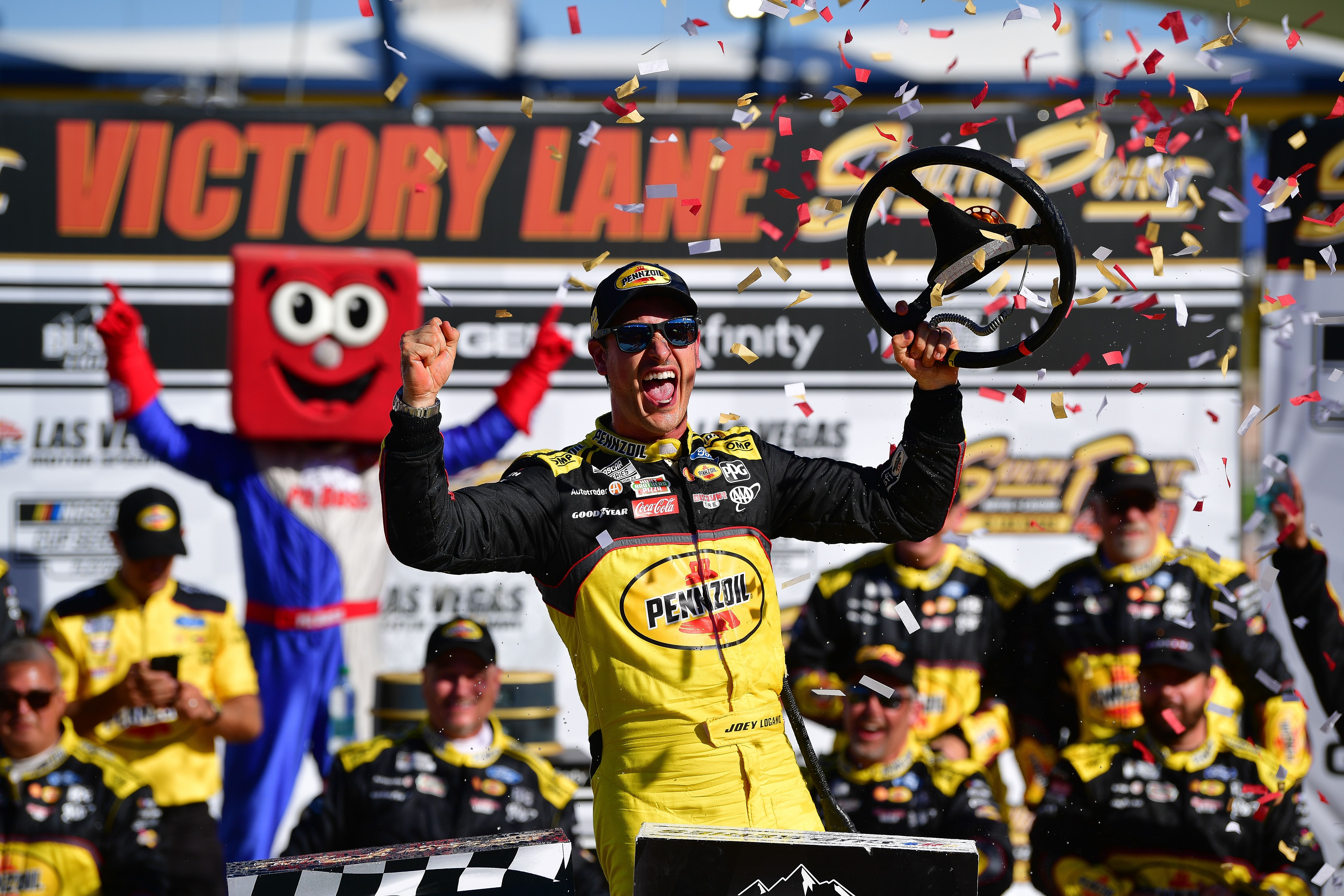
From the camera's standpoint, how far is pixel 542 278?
5.44 metres

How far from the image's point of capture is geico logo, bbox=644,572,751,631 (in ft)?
7.79

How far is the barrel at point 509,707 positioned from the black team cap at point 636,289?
2927 mm

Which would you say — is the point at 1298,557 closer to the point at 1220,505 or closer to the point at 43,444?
the point at 1220,505

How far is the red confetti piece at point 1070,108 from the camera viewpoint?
4.79 meters

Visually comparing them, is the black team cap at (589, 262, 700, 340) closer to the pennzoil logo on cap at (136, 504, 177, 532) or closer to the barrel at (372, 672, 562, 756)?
the barrel at (372, 672, 562, 756)

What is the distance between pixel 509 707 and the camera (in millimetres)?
5133

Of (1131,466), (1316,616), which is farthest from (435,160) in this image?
(1316,616)

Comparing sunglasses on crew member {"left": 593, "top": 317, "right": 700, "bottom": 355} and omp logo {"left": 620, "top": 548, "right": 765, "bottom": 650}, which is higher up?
sunglasses on crew member {"left": 593, "top": 317, "right": 700, "bottom": 355}

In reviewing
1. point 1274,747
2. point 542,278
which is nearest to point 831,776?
point 1274,747

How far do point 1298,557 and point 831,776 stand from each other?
2229 millimetres

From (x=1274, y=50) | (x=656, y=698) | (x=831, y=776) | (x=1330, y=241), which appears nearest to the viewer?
(x=656, y=698)

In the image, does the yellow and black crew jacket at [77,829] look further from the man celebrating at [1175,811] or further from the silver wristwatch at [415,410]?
the man celebrating at [1175,811]

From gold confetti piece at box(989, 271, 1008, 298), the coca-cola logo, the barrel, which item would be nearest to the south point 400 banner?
gold confetti piece at box(989, 271, 1008, 298)

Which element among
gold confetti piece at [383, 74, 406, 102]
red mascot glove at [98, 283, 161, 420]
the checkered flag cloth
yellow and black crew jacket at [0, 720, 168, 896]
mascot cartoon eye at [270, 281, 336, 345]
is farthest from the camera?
gold confetti piece at [383, 74, 406, 102]
